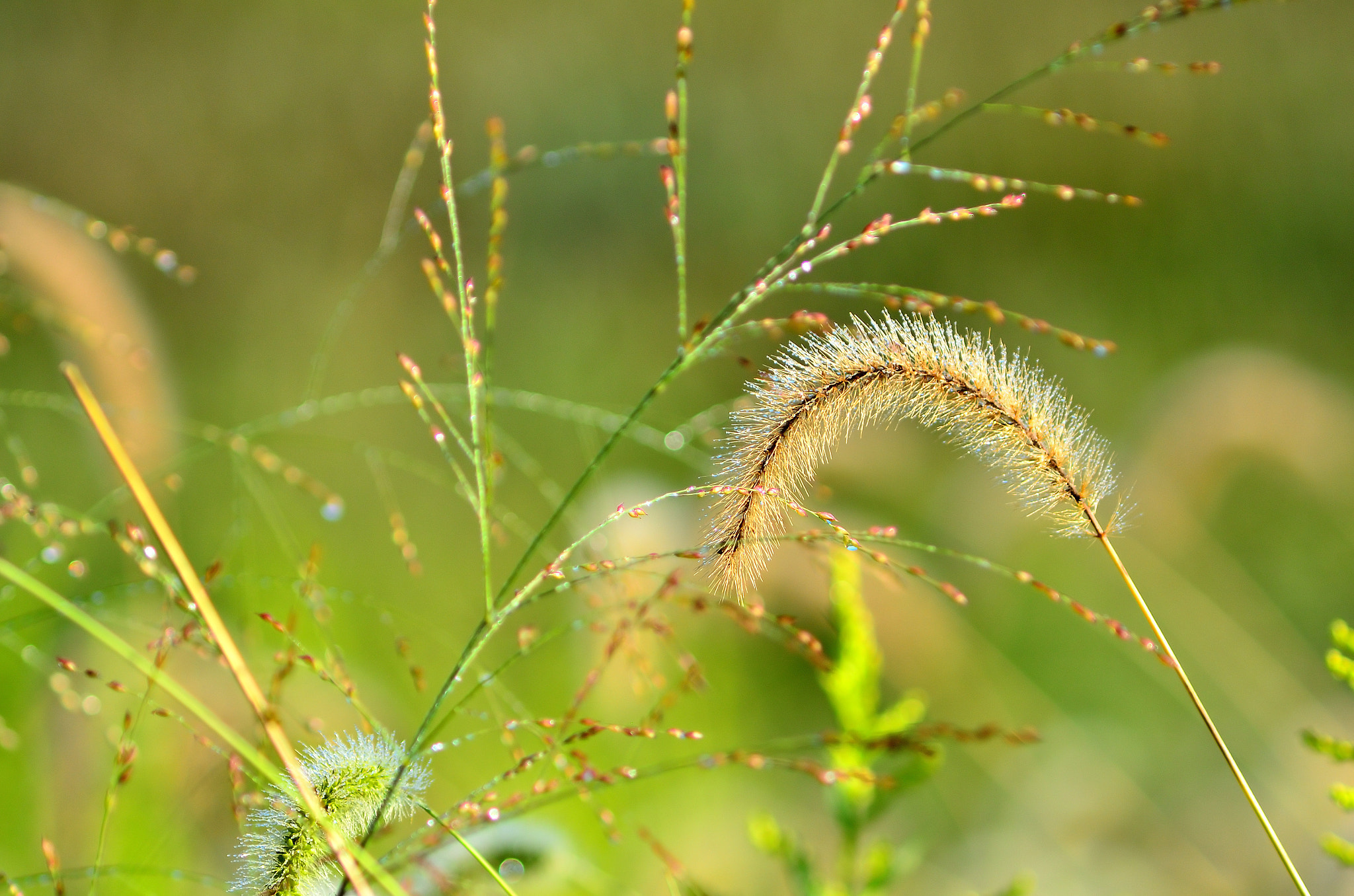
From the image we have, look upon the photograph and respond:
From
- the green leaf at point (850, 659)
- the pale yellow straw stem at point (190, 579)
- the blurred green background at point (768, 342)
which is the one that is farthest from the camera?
the blurred green background at point (768, 342)

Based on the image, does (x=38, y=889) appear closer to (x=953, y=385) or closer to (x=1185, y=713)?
(x=953, y=385)

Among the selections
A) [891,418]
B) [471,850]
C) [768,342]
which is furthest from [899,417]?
[768,342]

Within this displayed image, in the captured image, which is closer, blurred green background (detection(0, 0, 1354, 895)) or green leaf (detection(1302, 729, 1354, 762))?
green leaf (detection(1302, 729, 1354, 762))

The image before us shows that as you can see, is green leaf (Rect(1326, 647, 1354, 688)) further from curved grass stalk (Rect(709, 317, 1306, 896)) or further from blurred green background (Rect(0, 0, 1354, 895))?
blurred green background (Rect(0, 0, 1354, 895))

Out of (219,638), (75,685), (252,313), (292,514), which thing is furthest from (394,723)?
(219,638)

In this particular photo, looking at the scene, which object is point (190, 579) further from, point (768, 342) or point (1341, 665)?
point (768, 342)

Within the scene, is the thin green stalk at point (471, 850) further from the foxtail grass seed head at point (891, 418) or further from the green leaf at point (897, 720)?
the green leaf at point (897, 720)

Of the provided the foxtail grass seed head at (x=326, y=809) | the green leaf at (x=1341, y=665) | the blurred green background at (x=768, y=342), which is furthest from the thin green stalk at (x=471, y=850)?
the blurred green background at (x=768, y=342)

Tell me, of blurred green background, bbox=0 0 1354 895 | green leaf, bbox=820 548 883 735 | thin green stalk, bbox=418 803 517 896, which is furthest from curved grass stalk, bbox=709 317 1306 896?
blurred green background, bbox=0 0 1354 895
